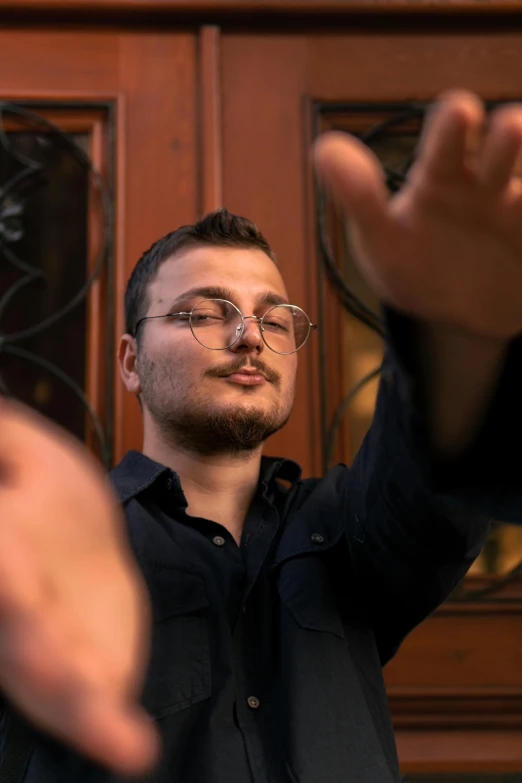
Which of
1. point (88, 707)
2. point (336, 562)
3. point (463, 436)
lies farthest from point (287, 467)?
point (88, 707)

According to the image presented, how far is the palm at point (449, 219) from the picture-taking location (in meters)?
0.47

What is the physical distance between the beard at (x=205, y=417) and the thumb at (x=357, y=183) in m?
0.40

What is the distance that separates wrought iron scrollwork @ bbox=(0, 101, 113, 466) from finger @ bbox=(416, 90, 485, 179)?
850 millimetres

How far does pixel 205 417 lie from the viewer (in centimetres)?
87

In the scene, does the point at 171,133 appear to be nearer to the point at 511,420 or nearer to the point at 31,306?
the point at 31,306

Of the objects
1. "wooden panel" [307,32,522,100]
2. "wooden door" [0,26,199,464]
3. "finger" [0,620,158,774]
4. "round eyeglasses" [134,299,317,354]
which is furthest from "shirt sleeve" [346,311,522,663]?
"wooden panel" [307,32,522,100]

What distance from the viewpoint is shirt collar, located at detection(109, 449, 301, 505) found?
866 mm

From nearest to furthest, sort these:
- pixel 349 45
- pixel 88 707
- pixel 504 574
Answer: pixel 88 707
pixel 504 574
pixel 349 45

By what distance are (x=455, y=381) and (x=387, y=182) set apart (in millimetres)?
805

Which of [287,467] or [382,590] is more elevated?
[287,467]

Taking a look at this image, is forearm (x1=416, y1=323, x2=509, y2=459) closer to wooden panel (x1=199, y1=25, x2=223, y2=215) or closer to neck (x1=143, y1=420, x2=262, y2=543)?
neck (x1=143, y1=420, x2=262, y2=543)

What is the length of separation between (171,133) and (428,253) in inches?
35.0

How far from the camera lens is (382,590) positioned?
2.72 feet

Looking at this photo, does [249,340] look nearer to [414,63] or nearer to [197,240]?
[197,240]
